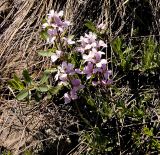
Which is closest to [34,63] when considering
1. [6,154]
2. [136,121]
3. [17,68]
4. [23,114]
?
[17,68]

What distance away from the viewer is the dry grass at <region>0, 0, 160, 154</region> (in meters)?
2.86

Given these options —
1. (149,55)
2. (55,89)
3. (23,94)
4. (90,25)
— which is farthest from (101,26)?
(23,94)

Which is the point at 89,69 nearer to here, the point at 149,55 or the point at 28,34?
the point at 149,55

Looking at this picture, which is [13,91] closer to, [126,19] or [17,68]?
[17,68]

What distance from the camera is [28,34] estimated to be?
10.8ft

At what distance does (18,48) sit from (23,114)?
25.0 inches

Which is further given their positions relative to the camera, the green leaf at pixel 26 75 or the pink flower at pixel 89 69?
the green leaf at pixel 26 75

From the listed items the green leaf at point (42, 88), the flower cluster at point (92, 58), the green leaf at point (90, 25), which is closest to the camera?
the flower cluster at point (92, 58)

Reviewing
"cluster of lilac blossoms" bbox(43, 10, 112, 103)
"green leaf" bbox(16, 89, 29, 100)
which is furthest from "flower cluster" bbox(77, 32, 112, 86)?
"green leaf" bbox(16, 89, 29, 100)

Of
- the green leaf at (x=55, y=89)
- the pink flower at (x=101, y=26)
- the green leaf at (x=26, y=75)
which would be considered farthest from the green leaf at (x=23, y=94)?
the pink flower at (x=101, y=26)

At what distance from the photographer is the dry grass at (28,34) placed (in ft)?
9.39

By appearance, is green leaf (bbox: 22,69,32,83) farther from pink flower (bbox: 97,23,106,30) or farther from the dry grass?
pink flower (bbox: 97,23,106,30)

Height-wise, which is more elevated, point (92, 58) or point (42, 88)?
point (92, 58)

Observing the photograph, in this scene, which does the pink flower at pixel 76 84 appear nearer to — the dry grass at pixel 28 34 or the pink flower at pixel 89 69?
the pink flower at pixel 89 69
